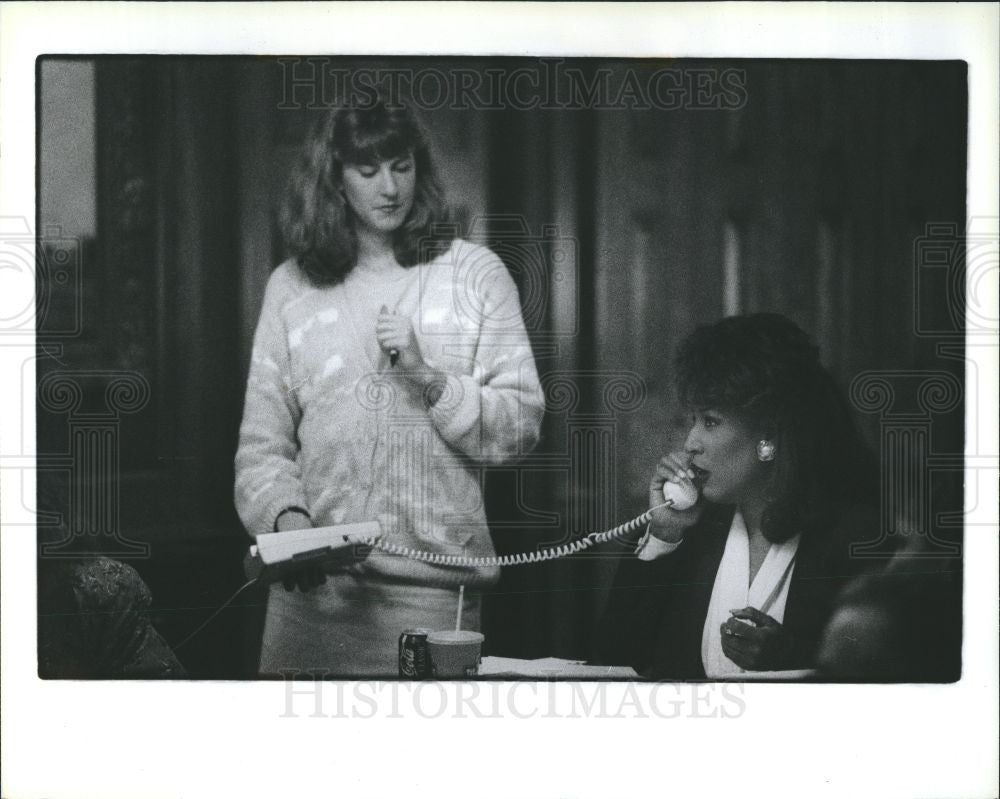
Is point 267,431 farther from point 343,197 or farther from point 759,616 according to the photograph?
point 759,616

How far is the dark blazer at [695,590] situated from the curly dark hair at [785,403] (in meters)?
0.08

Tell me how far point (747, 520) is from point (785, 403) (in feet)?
1.02

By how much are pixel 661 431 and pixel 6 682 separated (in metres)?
1.80

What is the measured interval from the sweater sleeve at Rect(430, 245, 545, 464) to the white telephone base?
0.33 m

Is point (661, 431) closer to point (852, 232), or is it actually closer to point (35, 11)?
point (852, 232)

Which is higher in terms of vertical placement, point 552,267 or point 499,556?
point 552,267

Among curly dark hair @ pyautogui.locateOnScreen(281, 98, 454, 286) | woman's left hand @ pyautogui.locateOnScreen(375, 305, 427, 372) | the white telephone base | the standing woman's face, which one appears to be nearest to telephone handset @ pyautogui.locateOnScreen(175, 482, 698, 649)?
the white telephone base

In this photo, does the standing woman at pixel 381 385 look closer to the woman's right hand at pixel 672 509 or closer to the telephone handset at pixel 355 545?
the telephone handset at pixel 355 545

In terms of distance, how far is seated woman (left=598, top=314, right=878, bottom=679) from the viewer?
2.63 metres

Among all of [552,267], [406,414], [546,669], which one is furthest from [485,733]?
[552,267]

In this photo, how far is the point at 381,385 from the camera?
8.63 feet

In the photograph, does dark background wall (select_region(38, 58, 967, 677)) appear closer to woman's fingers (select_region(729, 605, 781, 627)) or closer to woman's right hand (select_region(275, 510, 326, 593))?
woman's right hand (select_region(275, 510, 326, 593))

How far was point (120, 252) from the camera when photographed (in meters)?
2.62

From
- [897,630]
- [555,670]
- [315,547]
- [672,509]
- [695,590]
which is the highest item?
[672,509]
